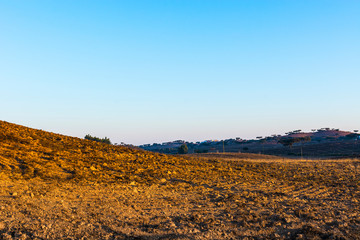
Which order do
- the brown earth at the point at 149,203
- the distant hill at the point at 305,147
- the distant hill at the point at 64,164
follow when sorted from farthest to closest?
the distant hill at the point at 305,147, the distant hill at the point at 64,164, the brown earth at the point at 149,203

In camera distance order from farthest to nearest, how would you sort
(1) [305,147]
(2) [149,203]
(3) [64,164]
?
1. (1) [305,147]
2. (3) [64,164]
3. (2) [149,203]

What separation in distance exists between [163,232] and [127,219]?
1430mm

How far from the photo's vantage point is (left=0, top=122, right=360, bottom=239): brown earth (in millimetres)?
7445

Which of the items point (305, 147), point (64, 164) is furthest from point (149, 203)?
point (305, 147)

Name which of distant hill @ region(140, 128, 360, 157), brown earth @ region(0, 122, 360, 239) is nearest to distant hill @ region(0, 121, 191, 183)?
brown earth @ region(0, 122, 360, 239)

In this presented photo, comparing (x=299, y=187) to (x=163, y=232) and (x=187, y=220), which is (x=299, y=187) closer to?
(x=187, y=220)

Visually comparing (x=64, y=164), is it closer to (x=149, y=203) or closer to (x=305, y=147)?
(x=149, y=203)

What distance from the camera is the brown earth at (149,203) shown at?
7.45 m

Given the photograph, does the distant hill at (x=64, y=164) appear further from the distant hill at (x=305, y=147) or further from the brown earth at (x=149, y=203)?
the distant hill at (x=305, y=147)

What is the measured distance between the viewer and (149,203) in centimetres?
1035

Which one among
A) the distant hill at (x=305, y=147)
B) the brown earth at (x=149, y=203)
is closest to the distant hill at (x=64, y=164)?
the brown earth at (x=149, y=203)

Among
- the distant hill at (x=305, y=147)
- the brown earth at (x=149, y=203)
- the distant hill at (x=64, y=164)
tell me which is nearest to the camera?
the brown earth at (x=149, y=203)

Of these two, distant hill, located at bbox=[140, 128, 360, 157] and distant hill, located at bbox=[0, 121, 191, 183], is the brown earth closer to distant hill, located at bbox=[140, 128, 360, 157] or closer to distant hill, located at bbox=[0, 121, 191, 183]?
distant hill, located at bbox=[0, 121, 191, 183]

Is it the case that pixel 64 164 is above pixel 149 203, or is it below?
above
